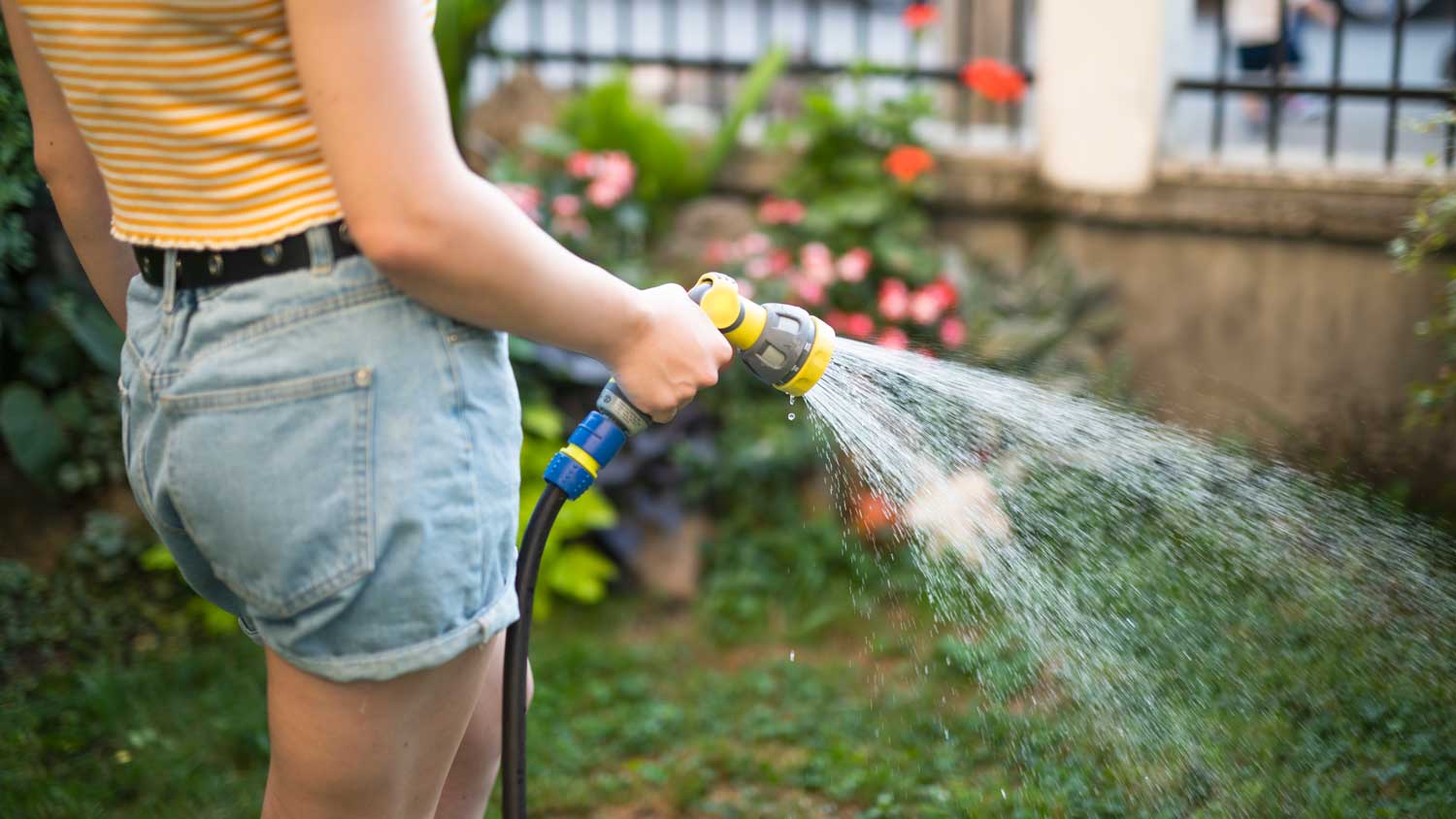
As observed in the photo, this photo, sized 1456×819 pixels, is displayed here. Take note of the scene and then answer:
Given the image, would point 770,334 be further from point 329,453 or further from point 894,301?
point 894,301

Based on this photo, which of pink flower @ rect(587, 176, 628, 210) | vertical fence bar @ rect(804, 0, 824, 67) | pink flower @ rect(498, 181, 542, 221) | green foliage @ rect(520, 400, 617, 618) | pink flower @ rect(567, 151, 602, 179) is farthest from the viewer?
vertical fence bar @ rect(804, 0, 824, 67)

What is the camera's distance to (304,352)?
52.5 inches

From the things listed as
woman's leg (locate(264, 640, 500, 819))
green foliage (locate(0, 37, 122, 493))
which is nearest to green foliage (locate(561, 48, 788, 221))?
green foliage (locate(0, 37, 122, 493))

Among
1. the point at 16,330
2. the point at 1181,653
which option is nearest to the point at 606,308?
the point at 1181,653

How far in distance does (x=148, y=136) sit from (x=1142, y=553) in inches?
109

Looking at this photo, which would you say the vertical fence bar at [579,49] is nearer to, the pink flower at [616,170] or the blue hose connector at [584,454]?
the pink flower at [616,170]

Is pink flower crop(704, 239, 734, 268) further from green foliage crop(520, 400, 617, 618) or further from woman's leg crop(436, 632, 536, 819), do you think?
woman's leg crop(436, 632, 536, 819)

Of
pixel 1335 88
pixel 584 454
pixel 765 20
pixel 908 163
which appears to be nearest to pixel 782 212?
pixel 908 163

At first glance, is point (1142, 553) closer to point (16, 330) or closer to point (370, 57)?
point (370, 57)

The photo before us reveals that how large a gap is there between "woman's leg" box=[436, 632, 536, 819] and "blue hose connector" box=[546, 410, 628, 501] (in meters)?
0.25

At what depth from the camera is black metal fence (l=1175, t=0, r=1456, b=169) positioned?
4.26 m

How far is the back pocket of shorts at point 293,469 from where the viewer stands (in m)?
1.33

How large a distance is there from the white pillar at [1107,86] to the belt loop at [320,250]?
12.4 ft

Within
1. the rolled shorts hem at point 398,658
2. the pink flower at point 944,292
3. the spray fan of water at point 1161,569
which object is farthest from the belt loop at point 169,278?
the pink flower at point 944,292
